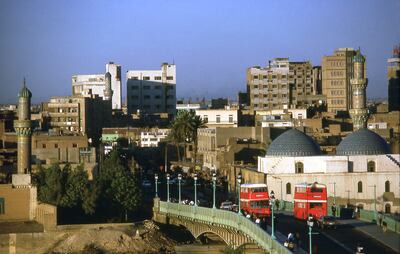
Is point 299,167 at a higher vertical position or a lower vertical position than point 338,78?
lower

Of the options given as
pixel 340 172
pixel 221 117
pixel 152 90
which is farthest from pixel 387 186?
pixel 152 90

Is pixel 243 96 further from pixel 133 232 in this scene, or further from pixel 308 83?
pixel 133 232

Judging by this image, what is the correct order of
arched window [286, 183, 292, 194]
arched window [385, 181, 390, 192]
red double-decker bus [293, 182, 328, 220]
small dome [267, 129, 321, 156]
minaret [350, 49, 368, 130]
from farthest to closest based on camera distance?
minaret [350, 49, 368, 130] < small dome [267, 129, 321, 156] < arched window [385, 181, 390, 192] < arched window [286, 183, 292, 194] < red double-decker bus [293, 182, 328, 220]

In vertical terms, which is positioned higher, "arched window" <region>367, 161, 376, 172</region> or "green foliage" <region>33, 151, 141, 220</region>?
"arched window" <region>367, 161, 376, 172</region>

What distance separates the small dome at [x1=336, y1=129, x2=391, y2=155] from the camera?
59250 mm

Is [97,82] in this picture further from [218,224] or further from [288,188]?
[218,224]

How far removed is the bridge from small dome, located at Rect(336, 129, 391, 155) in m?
10.2

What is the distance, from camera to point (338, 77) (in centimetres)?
10788

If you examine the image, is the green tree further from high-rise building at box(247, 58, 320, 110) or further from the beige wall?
high-rise building at box(247, 58, 320, 110)

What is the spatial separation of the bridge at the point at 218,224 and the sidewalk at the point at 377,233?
3.84 m

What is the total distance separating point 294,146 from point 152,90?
65729mm

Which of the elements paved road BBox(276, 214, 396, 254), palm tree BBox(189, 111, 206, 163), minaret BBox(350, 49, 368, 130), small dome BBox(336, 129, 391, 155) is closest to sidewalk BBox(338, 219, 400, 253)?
paved road BBox(276, 214, 396, 254)

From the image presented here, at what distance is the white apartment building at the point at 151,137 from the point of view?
9683cm

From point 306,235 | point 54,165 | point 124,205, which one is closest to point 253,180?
point 124,205
